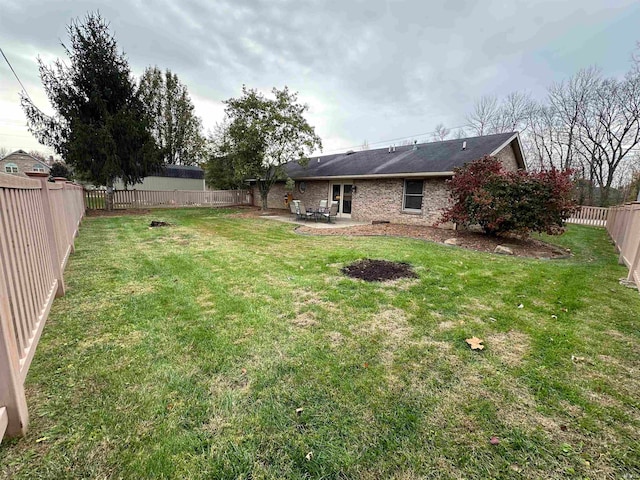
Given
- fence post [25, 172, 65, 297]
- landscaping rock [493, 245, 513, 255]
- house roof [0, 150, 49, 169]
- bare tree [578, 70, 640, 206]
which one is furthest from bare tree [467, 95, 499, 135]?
house roof [0, 150, 49, 169]

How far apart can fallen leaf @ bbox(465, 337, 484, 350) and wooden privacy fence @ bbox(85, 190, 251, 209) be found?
18735 mm

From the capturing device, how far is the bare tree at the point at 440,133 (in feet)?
104

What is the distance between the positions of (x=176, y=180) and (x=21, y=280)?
31.1m

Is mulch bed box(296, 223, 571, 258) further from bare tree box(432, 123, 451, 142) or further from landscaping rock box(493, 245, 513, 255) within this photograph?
bare tree box(432, 123, 451, 142)

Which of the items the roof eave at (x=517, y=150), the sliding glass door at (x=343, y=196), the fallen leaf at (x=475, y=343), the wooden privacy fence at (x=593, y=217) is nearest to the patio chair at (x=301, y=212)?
the sliding glass door at (x=343, y=196)

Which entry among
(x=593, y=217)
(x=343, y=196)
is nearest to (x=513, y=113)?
(x=593, y=217)

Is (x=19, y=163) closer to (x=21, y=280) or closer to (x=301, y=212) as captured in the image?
(x=301, y=212)

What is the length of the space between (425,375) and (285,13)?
12.6 m

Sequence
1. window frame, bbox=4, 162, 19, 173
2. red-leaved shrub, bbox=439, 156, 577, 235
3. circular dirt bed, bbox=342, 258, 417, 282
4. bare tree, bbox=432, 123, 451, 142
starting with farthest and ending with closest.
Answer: window frame, bbox=4, 162, 19, 173 < bare tree, bbox=432, 123, 451, 142 < red-leaved shrub, bbox=439, 156, 577, 235 < circular dirt bed, bbox=342, 258, 417, 282

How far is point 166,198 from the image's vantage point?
18516 mm

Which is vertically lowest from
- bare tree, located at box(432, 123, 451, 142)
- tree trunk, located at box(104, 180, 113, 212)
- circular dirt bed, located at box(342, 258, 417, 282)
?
circular dirt bed, located at box(342, 258, 417, 282)

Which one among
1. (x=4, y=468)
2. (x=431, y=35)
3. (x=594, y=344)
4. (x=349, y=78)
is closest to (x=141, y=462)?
(x=4, y=468)

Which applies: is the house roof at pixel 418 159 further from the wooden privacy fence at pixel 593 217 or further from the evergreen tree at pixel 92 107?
the evergreen tree at pixel 92 107

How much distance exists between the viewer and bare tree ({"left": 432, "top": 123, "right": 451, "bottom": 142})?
3177 cm
